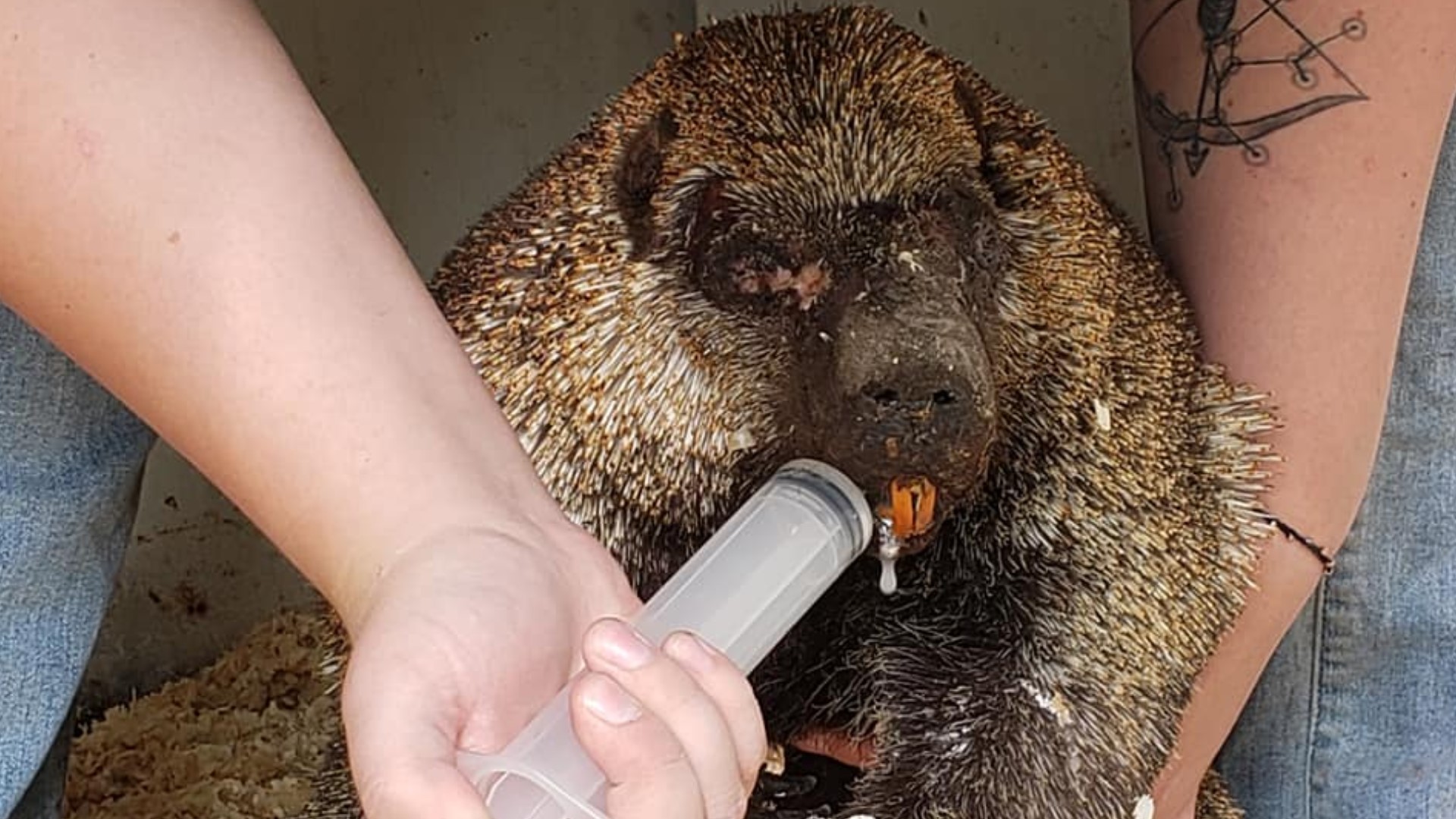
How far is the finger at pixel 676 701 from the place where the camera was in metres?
0.81

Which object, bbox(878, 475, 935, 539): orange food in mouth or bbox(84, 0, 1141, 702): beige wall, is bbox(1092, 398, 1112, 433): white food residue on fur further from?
bbox(84, 0, 1141, 702): beige wall

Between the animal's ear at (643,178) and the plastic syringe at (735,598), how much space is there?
0.74 ft

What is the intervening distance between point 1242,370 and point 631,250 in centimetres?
58

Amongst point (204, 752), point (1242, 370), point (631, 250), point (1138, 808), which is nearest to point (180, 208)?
point (631, 250)

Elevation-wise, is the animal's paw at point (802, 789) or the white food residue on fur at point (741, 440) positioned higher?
the white food residue on fur at point (741, 440)

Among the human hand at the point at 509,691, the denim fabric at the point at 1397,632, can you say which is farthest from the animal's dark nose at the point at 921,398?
the denim fabric at the point at 1397,632

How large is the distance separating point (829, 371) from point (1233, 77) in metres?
0.62

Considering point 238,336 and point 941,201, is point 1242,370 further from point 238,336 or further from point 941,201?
point 238,336

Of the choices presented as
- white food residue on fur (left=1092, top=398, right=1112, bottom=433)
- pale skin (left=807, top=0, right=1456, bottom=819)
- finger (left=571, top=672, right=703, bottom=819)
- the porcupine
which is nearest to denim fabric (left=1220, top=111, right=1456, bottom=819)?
pale skin (left=807, top=0, right=1456, bottom=819)

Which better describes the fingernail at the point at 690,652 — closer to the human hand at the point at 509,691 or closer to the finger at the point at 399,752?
the human hand at the point at 509,691

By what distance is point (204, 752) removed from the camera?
2266 millimetres

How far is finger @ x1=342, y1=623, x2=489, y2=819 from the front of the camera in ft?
2.51

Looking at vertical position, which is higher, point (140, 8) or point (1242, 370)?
point (140, 8)

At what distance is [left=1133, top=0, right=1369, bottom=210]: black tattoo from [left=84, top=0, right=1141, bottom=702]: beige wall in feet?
1.86
